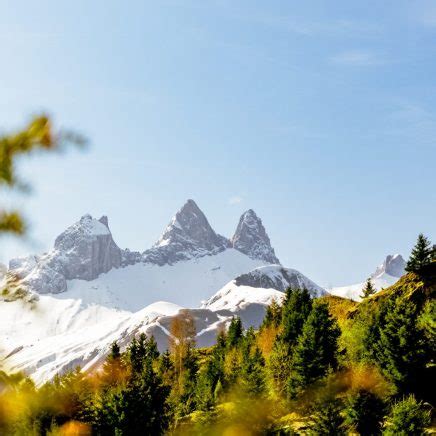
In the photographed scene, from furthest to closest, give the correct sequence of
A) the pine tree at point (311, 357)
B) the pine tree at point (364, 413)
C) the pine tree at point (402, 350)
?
the pine tree at point (311, 357) < the pine tree at point (402, 350) < the pine tree at point (364, 413)

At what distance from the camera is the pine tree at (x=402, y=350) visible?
40.6 m

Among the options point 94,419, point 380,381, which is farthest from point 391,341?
point 94,419

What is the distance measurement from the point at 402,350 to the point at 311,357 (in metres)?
9.54

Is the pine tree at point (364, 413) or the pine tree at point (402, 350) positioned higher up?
the pine tree at point (402, 350)

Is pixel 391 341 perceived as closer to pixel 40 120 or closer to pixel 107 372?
pixel 107 372

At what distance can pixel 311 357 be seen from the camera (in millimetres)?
47438

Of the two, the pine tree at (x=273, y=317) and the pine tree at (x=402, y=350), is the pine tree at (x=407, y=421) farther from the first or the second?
the pine tree at (x=273, y=317)

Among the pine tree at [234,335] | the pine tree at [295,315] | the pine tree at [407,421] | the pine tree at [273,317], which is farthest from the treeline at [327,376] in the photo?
the pine tree at [273,317]

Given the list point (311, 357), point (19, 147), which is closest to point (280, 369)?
point (311, 357)

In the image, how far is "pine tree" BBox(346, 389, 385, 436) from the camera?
35.6 meters

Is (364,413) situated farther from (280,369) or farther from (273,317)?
(273,317)

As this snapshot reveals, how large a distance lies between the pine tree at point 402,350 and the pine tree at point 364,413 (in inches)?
203

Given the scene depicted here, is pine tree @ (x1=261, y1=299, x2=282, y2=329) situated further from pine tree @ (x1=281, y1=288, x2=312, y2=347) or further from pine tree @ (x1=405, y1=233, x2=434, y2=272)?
pine tree @ (x1=405, y1=233, x2=434, y2=272)

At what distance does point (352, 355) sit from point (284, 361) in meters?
7.51
